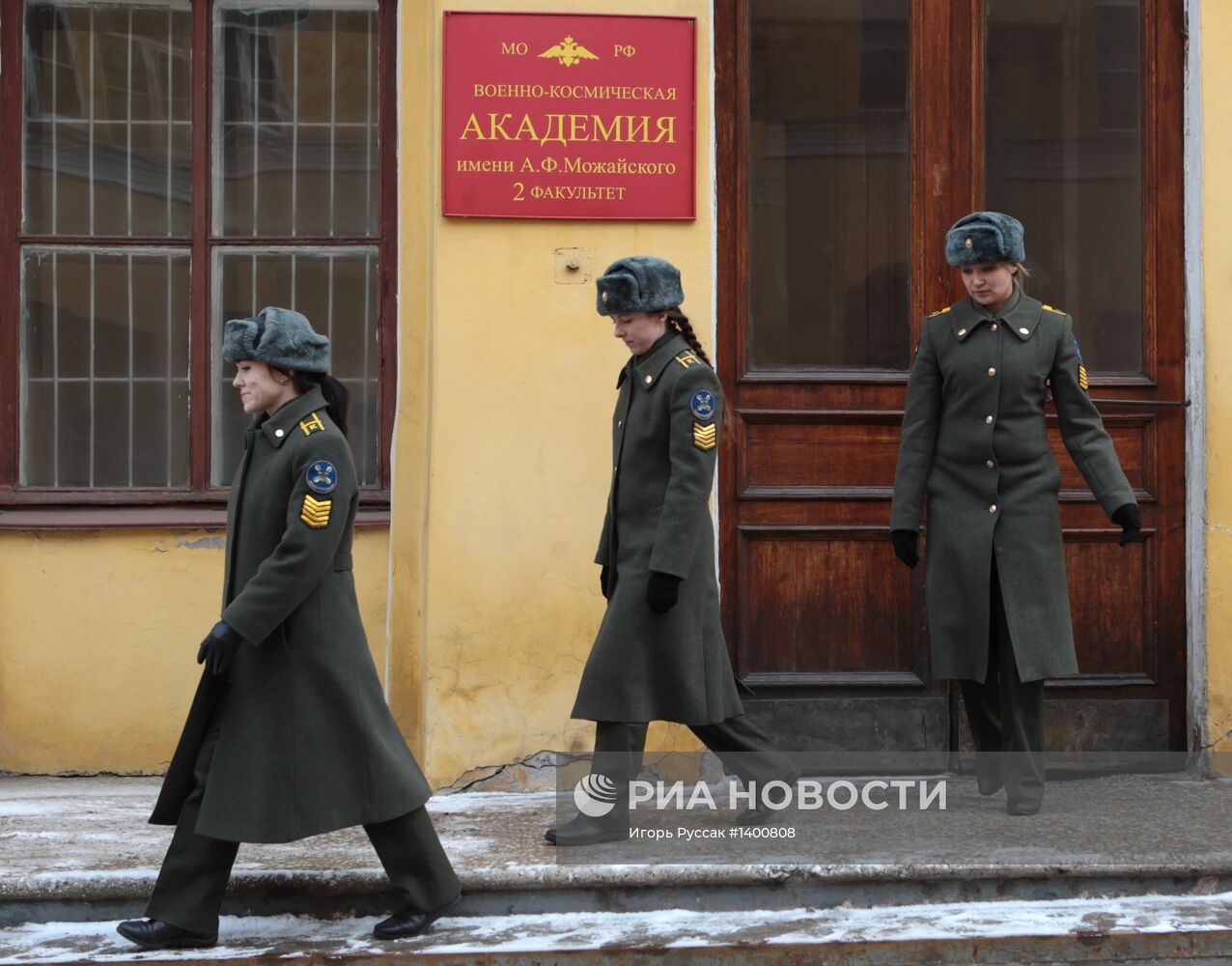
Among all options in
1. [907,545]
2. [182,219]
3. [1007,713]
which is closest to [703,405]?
[907,545]

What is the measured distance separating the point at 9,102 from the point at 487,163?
1942mm

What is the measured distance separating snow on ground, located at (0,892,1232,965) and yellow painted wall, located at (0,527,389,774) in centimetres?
174

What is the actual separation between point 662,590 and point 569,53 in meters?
2.22

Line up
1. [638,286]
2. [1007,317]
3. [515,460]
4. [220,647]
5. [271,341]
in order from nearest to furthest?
[220,647], [271,341], [638,286], [1007,317], [515,460]

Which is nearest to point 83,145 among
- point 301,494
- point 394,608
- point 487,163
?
point 487,163

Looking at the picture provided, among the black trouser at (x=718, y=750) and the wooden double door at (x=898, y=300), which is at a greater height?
the wooden double door at (x=898, y=300)

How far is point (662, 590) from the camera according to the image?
501cm

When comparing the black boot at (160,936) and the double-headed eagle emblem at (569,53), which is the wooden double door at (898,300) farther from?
the black boot at (160,936)

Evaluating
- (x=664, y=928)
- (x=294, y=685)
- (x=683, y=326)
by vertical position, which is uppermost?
(x=683, y=326)

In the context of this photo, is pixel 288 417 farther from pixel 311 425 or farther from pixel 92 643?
pixel 92 643

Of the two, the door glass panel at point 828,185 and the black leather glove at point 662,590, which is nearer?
the black leather glove at point 662,590

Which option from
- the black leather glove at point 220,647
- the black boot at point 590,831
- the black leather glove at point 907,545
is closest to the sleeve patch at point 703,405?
the black leather glove at point 907,545

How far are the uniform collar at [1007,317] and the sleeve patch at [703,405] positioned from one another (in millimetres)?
1010

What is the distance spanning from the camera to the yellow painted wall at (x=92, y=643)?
21.1 feet
